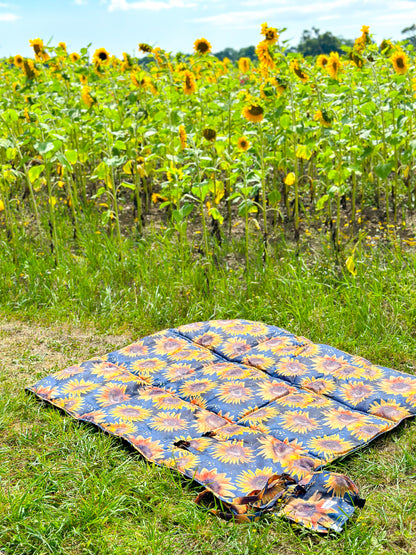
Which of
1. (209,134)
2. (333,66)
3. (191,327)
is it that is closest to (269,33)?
(333,66)

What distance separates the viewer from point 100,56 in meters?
5.21

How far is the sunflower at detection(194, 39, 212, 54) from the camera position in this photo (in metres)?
4.70

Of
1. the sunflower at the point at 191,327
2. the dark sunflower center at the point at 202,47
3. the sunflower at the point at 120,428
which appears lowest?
the sunflower at the point at 120,428

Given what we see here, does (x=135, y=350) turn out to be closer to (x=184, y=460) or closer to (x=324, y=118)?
(x=184, y=460)

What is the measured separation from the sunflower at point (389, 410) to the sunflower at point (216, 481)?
0.78 metres

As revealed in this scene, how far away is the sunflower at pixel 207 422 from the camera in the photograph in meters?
2.63

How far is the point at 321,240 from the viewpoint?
183 inches

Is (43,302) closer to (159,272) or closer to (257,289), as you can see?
(159,272)

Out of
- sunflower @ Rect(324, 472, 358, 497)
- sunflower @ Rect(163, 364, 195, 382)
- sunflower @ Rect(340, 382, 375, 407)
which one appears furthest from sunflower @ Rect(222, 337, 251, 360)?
sunflower @ Rect(324, 472, 358, 497)

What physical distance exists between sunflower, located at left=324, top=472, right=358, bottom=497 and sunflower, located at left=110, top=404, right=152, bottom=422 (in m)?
0.84

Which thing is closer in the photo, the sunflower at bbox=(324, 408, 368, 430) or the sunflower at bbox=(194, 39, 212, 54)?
the sunflower at bbox=(324, 408, 368, 430)

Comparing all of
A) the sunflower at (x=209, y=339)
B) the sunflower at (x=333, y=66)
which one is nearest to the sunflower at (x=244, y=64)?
the sunflower at (x=333, y=66)

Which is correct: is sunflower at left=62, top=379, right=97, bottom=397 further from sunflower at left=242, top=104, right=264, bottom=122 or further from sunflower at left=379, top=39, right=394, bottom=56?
sunflower at left=379, top=39, right=394, bottom=56

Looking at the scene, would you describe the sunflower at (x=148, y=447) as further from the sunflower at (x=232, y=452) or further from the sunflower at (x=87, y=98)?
the sunflower at (x=87, y=98)
